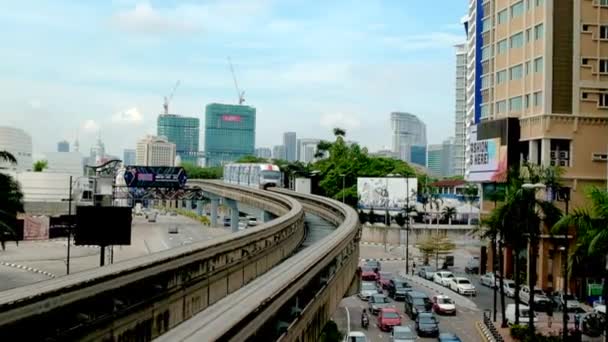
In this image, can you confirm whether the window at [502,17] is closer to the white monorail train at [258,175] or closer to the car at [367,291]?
the car at [367,291]

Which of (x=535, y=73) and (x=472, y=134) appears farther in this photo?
(x=472, y=134)

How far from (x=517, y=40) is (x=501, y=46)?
9.23 ft

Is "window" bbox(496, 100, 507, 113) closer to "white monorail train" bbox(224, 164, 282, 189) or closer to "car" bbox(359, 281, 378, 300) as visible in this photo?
"car" bbox(359, 281, 378, 300)

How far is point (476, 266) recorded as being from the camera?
7456 cm

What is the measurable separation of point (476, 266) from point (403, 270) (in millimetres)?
7601

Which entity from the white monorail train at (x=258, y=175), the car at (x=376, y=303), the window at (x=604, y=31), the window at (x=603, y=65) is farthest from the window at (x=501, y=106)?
the white monorail train at (x=258, y=175)

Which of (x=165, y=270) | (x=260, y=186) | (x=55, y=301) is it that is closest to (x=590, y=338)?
(x=165, y=270)

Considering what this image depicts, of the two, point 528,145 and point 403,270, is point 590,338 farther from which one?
point 403,270

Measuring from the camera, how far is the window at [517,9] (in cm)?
6097

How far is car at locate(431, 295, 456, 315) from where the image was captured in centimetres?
4688

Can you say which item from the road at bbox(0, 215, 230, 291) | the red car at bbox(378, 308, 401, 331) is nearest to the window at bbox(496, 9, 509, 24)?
the road at bbox(0, 215, 230, 291)

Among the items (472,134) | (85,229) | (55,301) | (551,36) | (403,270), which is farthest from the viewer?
(403,270)

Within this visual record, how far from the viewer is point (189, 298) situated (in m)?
18.4

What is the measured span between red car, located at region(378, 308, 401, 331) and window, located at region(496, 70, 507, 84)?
28.8 m
